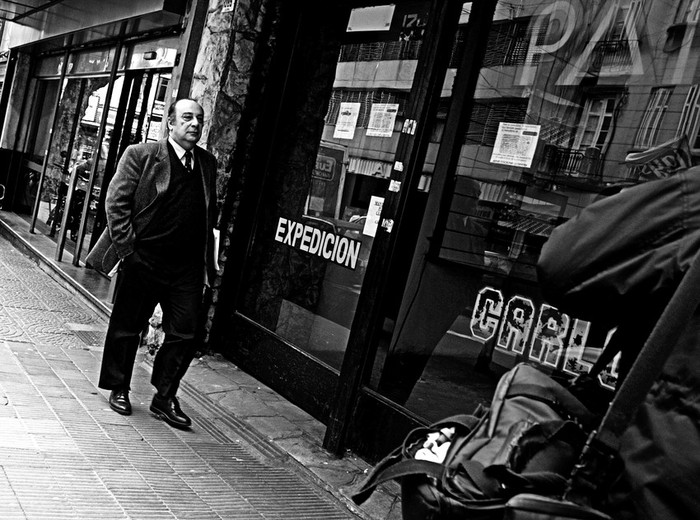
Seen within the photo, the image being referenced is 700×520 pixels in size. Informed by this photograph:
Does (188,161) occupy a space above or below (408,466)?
above

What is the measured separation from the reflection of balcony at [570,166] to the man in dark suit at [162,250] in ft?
7.02

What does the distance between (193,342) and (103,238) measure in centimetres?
89

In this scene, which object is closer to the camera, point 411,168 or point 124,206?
point 124,206

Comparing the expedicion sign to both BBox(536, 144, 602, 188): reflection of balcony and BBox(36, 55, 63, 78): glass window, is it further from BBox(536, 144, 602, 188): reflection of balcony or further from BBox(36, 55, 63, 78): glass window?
BBox(36, 55, 63, 78): glass window

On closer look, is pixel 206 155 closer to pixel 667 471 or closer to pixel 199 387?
pixel 199 387

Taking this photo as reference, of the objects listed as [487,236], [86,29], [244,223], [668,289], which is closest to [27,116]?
[86,29]

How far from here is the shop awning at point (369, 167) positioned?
553 centimetres

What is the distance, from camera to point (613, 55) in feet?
14.0

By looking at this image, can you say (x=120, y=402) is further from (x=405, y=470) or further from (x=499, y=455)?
(x=499, y=455)

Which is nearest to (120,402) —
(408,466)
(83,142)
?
(408,466)

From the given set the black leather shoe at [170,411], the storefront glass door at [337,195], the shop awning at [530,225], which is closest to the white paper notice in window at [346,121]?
the storefront glass door at [337,195]

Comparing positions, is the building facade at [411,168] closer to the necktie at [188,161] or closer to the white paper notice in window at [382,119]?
the white paper notice in window at [382,119]

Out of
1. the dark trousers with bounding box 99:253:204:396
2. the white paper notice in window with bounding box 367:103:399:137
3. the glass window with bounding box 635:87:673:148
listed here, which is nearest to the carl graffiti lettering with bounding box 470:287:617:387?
the glass window with bounding box 635:87:673:148

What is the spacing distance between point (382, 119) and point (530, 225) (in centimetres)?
167
